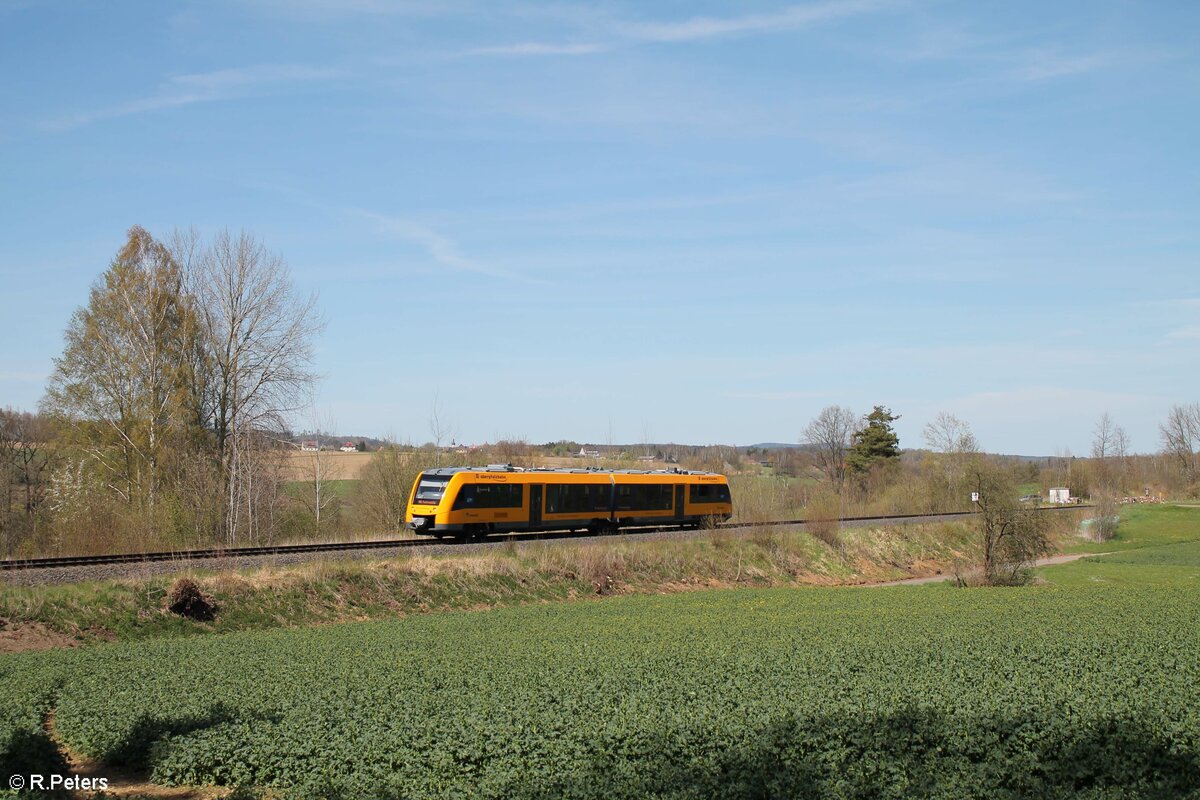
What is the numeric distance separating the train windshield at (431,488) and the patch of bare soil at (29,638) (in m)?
14.4

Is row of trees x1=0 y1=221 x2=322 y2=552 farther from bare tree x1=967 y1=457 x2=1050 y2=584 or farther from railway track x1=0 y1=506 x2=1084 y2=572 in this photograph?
bare tree x1=967 y1=457 x2=1050 y2=584

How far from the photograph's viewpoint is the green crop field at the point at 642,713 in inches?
368

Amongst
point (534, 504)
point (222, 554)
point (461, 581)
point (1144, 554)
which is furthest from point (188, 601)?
point (1144, 554)

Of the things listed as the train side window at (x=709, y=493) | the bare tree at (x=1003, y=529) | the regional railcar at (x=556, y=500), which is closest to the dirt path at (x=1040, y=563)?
the bare tree at (x=1003, y=529)

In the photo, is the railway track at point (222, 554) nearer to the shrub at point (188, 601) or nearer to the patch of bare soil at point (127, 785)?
the shrub at point (188, 601)

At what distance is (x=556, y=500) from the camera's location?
117 feet

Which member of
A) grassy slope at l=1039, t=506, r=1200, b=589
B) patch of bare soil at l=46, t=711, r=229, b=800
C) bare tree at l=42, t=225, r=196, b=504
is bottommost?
grassy slope at l=1039, t=506, r=1200, b=589

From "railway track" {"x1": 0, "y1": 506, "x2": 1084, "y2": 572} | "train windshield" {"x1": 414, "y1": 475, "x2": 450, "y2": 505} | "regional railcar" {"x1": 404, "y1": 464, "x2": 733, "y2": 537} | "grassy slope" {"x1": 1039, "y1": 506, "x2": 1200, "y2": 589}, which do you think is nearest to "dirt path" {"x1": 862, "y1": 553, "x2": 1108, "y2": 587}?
"grassy slope" {"x1": 1039, "y1": 506, "x2": 1200, "y2": 589}

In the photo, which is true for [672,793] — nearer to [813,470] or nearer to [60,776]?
[60,776]

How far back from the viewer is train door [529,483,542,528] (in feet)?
114

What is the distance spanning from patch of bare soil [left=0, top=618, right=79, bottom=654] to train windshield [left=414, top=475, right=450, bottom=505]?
567 inches

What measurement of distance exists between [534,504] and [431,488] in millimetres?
4249

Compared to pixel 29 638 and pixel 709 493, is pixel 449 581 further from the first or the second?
pixel 709 493

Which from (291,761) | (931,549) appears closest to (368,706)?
(291,761)
